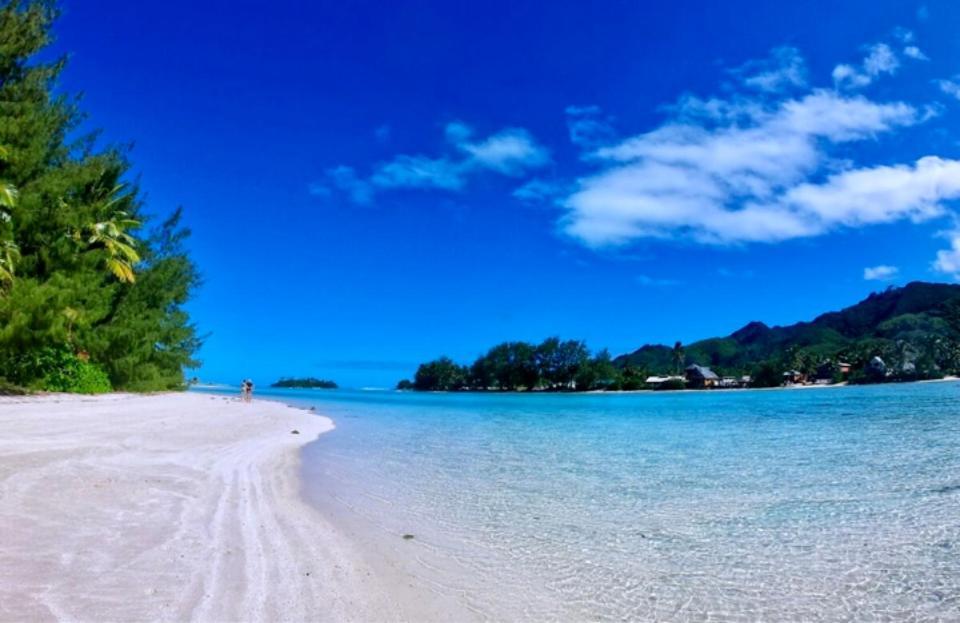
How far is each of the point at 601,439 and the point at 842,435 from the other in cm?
661

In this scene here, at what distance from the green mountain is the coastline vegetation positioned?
107 meters

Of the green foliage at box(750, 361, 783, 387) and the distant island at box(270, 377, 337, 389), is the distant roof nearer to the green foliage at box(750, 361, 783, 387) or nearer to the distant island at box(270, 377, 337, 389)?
the green foliage at box(750, 361, 783, 387)

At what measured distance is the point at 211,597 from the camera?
345cm

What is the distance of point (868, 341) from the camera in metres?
109

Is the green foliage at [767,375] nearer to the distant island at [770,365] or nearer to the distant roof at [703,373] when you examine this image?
the distant island at [770,365]

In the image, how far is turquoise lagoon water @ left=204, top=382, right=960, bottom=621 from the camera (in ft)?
13.1

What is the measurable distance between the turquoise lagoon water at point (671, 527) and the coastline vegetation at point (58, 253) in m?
11.9

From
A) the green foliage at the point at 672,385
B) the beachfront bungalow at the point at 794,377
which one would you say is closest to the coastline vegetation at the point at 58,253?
the green foliage at the point at 672,385

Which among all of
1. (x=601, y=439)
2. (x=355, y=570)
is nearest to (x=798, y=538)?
(x=355, y=570)

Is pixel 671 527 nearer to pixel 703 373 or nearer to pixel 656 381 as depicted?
pixel 703 373

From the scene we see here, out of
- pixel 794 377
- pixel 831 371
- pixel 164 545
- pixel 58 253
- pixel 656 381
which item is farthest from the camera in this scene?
pixel 656 381

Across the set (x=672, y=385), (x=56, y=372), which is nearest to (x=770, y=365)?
(x=672, y=385)

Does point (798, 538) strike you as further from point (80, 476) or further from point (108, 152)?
point (108, 152)

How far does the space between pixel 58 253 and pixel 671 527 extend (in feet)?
71.2
